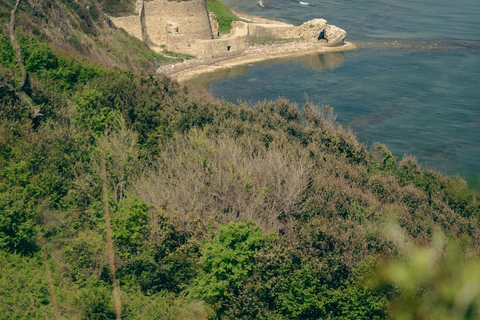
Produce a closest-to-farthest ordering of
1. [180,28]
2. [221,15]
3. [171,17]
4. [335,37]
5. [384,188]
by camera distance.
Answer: [384,188], [171,17], [180,28], [335,37], [221,15]

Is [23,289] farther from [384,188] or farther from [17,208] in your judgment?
[384,188]

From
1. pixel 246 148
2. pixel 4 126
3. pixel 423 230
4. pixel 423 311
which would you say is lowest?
pixel 423 230

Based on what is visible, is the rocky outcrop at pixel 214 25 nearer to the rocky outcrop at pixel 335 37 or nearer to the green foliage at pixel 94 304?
the rocky outcrop at pixel 335 37

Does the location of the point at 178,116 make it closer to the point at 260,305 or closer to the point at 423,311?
the point at 260,305

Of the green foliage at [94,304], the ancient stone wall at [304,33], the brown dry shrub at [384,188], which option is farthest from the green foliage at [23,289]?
the ancient stone wall at [304,33]

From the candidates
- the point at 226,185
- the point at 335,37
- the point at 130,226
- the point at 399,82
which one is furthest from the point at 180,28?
the point at 130,226

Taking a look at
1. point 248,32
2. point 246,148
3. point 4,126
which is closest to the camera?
point 4,126

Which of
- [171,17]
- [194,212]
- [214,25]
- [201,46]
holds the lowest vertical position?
[194,212]

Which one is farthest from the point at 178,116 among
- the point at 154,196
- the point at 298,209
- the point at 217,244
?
the point at 217,244
